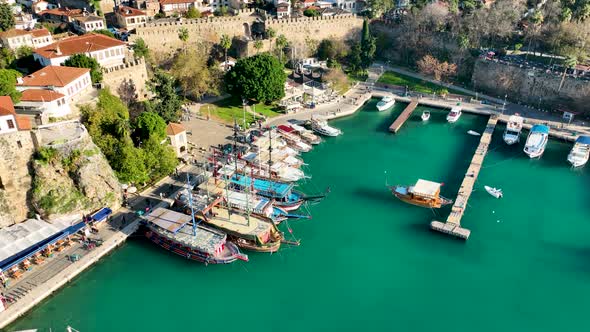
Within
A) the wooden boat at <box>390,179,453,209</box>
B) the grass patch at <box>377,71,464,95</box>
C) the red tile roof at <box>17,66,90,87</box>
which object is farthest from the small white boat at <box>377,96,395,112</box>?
the red tile roof at <box>17,66,90,87</box>

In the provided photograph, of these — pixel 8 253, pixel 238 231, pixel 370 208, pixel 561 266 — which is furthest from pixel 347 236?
pixel 8 253

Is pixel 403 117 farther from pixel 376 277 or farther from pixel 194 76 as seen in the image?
pixel 376 277

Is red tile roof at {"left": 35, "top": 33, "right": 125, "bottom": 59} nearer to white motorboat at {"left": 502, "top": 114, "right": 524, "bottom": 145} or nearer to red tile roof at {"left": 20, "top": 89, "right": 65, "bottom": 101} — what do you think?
red tile roof at {"left": 20, "top": 89, "right": 65, "bottom": 101}

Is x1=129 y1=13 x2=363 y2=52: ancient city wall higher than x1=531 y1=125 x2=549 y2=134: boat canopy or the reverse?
higher

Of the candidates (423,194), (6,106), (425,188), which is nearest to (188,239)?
(6,106)

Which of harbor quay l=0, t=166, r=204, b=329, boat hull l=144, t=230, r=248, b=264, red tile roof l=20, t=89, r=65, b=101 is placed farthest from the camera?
red tile roof l=20, t=89, r=65, b=101

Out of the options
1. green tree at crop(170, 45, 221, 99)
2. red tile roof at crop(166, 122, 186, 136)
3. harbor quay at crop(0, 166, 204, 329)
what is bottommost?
harbor quay at crop(0, 166, 204, 329)

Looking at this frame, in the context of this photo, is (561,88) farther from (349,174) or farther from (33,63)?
(33,63)
